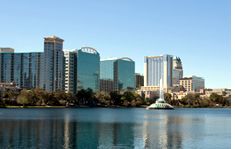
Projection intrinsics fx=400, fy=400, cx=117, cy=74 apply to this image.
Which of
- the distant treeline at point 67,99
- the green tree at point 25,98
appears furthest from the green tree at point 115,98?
the green tree at point 25,98

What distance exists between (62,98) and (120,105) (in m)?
36.3

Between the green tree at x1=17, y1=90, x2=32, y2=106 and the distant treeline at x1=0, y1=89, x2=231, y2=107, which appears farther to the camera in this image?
the distant treeline at x1=0, y1=89, x2=231, y2=107

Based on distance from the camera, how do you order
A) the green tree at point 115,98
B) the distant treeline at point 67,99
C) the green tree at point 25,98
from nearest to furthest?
1. the green tree at point 25,98
2. the distant treeline at point 67,99
3. the green tree at point 115,98

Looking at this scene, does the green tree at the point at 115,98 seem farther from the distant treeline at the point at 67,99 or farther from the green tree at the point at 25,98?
the green tree at the point at 25,98

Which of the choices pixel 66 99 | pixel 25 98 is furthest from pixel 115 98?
pixel 25 98

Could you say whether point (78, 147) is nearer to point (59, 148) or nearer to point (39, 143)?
point (59, 148)

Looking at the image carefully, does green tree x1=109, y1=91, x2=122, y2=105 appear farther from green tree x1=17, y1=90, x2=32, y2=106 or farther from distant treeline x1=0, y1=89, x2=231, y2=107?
green tree x1=17, y1=90, x2=32, y2=106

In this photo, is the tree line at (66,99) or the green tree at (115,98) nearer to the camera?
the tree line at (66,99)

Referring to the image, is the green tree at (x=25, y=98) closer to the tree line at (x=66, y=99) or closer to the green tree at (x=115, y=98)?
the tree line at (x=66, y=99)

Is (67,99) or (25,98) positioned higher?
(25,98)

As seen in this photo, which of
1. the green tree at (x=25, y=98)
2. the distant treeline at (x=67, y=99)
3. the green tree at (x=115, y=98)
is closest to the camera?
the green tree at (x=25, y=98)

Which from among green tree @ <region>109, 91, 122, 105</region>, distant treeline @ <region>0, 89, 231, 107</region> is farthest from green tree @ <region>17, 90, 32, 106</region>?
green tree @ <region>109, 91, 122, 105</region>

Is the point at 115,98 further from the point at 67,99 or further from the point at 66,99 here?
the point at 66,99

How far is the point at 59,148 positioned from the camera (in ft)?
97.5
